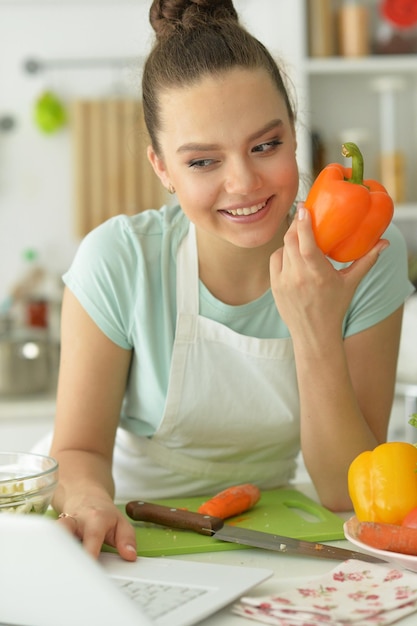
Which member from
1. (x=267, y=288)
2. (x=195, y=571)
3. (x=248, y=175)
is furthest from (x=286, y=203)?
(x=195, y=571)

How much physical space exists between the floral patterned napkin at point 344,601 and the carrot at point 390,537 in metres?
0.03

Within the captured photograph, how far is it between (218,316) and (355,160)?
0.39 m

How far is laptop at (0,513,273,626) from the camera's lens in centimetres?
74

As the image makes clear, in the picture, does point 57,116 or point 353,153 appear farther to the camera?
point 57,116

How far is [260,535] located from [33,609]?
15.4 inches

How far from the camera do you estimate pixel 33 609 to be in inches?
32.4

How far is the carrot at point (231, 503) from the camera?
127 centimetres

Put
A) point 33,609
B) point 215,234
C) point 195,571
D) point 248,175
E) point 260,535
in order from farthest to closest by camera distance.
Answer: point 215,234 → point 248,175 → point 260,535 → point 195,571 → point 33,609

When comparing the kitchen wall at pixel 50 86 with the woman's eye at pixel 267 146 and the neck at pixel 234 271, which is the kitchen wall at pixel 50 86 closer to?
the neck at pixel 234 271

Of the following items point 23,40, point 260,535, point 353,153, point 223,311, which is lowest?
point 260,535

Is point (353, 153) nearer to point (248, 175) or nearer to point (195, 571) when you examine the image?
point (248, 175)

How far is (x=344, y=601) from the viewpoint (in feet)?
3.01

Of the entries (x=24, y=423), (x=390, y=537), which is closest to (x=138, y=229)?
(x=390, y=537)

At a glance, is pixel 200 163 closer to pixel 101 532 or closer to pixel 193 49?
pixel 193 49
